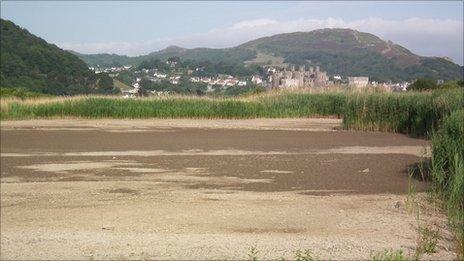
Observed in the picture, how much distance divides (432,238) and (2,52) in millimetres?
59167

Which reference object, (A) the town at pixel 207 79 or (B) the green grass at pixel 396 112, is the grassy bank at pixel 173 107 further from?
(A) the town at pixel 207 79

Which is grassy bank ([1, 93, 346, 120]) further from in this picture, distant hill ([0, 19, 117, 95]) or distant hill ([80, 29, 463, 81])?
distant hill ([80, 29, 463, 81])

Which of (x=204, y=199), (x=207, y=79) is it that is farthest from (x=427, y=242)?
(x=207, y=79)

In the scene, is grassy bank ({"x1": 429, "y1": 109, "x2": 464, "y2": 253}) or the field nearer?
the field

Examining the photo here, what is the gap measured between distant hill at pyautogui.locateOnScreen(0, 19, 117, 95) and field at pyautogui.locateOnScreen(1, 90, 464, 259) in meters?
31.4

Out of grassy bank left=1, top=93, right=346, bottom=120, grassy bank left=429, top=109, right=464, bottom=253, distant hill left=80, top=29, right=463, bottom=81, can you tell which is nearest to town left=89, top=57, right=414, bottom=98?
grassy bank left=1, top=93, right=346, bottom=120

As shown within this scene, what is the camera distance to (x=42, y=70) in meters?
60.5

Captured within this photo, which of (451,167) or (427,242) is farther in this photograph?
(451,167)

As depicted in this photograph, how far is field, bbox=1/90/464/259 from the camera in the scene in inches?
283

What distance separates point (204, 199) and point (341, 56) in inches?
5348

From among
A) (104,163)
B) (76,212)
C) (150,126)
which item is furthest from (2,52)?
(76,212)

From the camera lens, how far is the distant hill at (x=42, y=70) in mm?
56281

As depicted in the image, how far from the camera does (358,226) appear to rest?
8.37 metres

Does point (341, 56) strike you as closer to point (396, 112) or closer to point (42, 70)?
point (42, 70)
